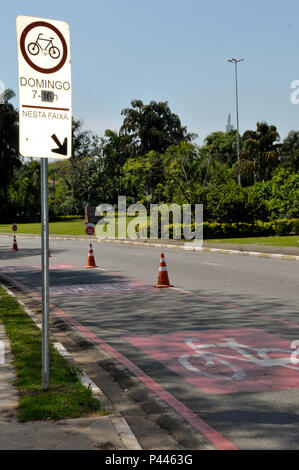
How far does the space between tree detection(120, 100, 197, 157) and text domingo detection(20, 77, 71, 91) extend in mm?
71836

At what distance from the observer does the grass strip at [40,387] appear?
4926 mm

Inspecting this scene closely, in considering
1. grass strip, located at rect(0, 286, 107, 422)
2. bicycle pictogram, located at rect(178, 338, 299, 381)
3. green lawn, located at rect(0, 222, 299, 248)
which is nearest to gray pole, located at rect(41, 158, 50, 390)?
grass strip, located at rect(0, 286, 107, 422)

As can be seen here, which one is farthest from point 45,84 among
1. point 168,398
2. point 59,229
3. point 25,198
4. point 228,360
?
point 25,198

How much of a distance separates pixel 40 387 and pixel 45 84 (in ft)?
9.62

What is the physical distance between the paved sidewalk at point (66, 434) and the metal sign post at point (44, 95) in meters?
0.93

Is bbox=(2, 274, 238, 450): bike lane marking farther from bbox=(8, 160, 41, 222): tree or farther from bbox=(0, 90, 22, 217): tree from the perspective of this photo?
bbox=(8, 160, 41, 222): tree

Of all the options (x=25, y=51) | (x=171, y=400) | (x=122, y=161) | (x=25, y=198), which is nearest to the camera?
(x=25, y=51)

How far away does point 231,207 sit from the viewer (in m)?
34.8

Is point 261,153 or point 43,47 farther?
point 261,153

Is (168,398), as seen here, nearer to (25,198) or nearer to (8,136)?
(8,136)

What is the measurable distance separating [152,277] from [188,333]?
293 inches

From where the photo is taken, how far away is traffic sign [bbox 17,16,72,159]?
5238 millimetres

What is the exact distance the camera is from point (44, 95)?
17.5 feet

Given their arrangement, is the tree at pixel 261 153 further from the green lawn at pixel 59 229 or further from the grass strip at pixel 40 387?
the grass strip at pixel 40 387
